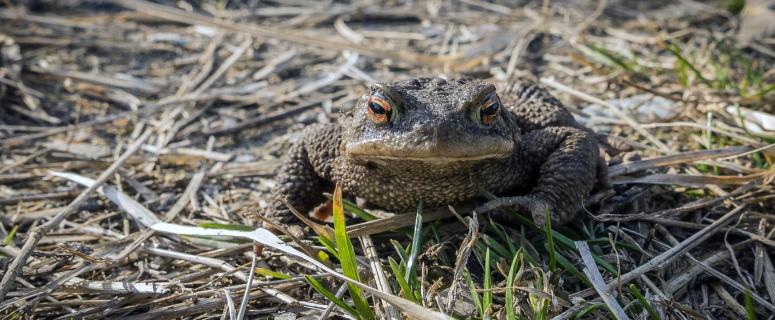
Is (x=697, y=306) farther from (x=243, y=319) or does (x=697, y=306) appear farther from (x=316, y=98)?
(x=316, y=98)

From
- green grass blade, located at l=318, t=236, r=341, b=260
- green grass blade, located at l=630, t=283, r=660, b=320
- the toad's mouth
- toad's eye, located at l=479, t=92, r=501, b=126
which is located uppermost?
toad's eye, located at l=479, t=92, r=501, b=126

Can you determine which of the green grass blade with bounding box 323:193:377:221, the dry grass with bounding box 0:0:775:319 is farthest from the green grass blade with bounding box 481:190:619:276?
the green grass blade with bounding box 323:193:377:221

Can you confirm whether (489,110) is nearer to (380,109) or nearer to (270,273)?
(380,109)

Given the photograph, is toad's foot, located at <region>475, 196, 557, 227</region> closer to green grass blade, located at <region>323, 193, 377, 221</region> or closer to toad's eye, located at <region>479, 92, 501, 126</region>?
toad's eye, located at <region>479, 92, 501, 126</region>

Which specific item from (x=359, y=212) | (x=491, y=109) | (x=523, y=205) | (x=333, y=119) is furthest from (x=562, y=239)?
(x=333, y=119)

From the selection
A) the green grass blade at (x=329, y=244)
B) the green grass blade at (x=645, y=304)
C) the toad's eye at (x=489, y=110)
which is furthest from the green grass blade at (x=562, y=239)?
the green grass blade at (x=329, y=244)

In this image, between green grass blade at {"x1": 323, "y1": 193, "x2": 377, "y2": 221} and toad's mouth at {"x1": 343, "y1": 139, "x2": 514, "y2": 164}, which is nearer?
toad's mouth at {"x1": 343, "y1": 139, "x2": 514, "y2": 164}

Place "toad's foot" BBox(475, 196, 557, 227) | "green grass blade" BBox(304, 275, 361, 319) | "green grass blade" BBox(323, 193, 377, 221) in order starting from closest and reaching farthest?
"green grass blade" BBox(304, 275, 361, 319), "toad's foot" BBox(475, 196, 557, 227), "green grass blade" BBox(323, 193, 377, 221)
